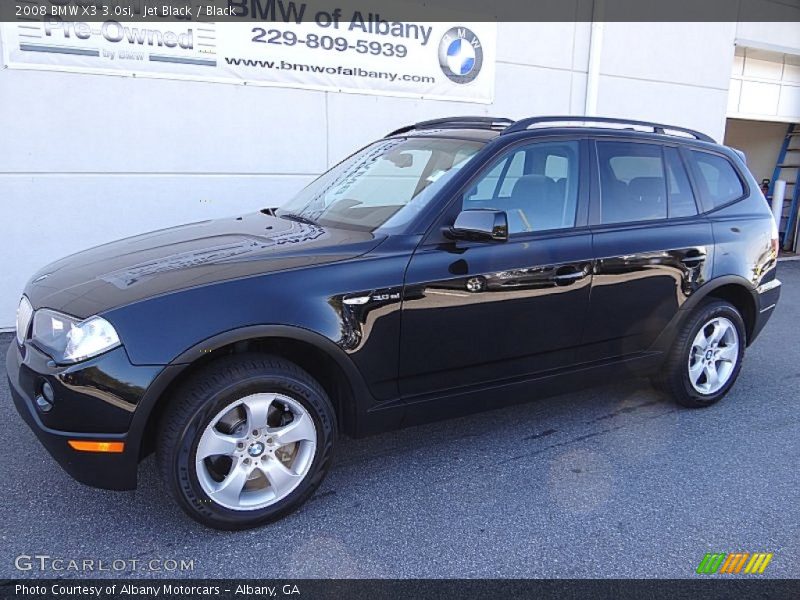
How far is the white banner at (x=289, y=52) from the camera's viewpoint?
534 cm

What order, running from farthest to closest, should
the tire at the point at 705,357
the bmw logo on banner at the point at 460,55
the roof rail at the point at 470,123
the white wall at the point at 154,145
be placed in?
the bmw logo on banner at the point at 460,55 → the white wall at the point at 154,145 → the tire at the point at 705,357 → the roof rail at the point at 470,123

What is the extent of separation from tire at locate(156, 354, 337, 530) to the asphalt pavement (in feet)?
0.47

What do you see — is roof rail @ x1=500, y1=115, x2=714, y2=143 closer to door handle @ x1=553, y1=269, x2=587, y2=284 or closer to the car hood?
door handle @ x1=553, y1=269, x2=587, y2=284

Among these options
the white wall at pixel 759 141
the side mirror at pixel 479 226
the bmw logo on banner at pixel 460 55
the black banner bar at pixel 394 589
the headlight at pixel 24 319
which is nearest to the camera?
the black banner bar at pixel 394 589

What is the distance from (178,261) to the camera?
9.28 ft

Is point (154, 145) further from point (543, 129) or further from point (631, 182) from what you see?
point (631, 182)

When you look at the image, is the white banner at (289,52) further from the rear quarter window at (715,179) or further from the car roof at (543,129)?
the rear quarter window at (715,179)

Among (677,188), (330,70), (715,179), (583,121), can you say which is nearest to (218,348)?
(583,121)

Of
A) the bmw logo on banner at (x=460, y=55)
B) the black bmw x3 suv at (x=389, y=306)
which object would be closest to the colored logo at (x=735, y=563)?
the black bmw x3 suv at (x=389, y=306)

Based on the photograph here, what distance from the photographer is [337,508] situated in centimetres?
295

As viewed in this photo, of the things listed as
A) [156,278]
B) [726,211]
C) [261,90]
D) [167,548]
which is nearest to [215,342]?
[156,278]

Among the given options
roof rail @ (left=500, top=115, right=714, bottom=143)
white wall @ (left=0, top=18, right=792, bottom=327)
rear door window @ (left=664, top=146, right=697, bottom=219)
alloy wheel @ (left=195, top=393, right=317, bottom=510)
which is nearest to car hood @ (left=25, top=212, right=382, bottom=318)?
alloy wheel @ (left=195, top=393, right=317, bottom=510)

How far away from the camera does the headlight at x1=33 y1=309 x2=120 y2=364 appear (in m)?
2.42

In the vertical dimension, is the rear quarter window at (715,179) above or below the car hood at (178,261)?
above
